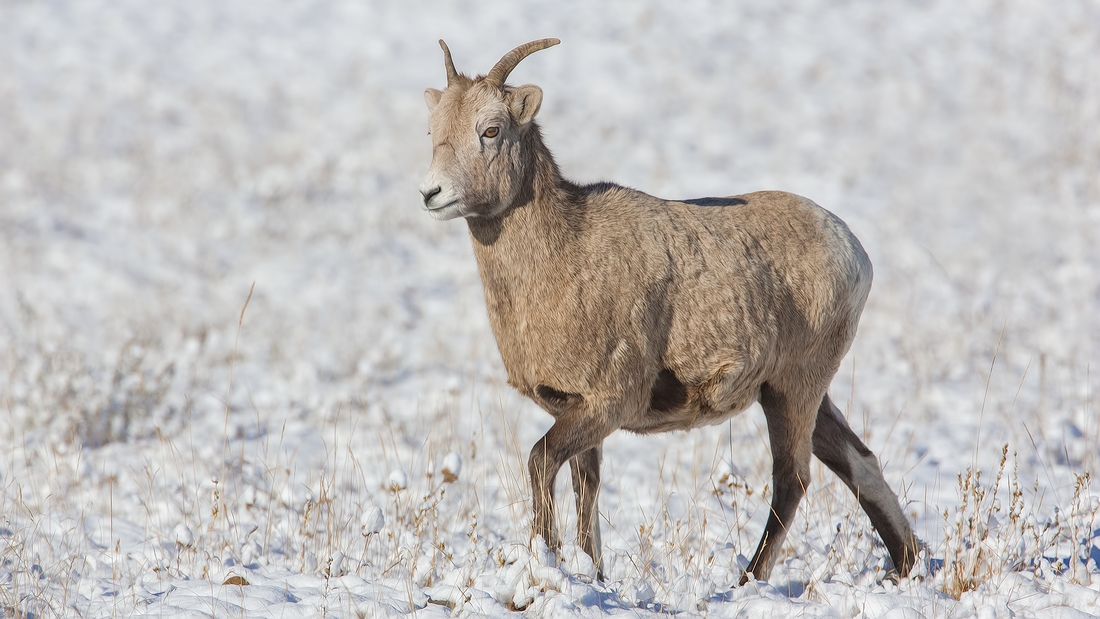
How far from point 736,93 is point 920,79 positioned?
2.97m

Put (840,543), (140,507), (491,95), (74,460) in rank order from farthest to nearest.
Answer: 1. (74,460)
2. (140,507)
3. (840,543)
4. (491,95)

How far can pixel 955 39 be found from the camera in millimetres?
15461

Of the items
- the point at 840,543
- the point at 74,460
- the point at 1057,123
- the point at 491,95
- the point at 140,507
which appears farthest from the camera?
the point at 1057,123

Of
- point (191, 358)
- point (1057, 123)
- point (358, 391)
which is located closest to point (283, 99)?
point (191, 358)

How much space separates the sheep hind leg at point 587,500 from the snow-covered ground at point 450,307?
0.58ft

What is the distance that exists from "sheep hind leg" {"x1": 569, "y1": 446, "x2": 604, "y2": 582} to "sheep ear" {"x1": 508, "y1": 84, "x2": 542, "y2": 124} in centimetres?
160

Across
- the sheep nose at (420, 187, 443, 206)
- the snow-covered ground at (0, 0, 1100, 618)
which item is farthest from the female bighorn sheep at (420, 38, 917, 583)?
the snow-covered ground at (0, 0, 1100, 618)

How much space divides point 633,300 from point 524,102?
104 centimetres

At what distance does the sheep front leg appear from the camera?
12.6 feet

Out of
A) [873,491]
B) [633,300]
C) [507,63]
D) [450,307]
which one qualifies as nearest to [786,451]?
[873,491]

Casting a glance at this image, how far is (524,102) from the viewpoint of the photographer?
4215 millimetres

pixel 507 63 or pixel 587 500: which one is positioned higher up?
pixel 507 63

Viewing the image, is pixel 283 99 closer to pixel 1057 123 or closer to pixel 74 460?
pixel 74 460

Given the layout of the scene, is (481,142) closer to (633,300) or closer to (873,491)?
(633,300)
